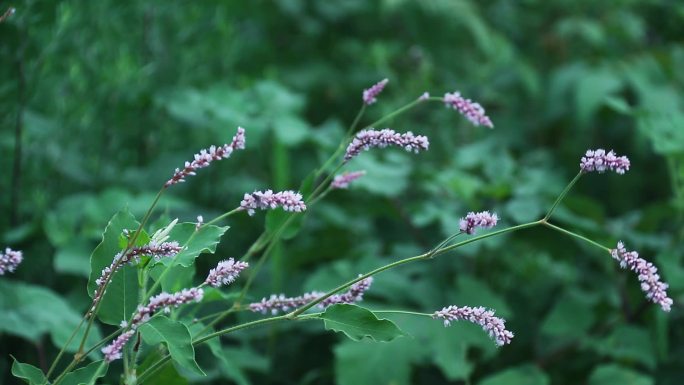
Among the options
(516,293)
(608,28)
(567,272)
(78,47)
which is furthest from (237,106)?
(608,28)

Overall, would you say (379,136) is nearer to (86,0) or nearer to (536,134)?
(86,0)

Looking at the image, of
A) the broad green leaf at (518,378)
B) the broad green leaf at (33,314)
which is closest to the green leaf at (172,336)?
the broad green leaf at (33,314)

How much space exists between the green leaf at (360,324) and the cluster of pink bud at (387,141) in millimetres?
203

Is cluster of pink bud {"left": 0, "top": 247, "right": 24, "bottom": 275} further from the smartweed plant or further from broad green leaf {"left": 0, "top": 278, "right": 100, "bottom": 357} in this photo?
broad green leaf {"left": 0, "top": 278, "right": 100, "bottom": 357}

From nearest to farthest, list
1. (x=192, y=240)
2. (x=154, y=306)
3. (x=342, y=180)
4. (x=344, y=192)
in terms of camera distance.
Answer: (x=154, y=306)
(x=192, y=240)
(x=342, y=180)
(x=344, y=192)

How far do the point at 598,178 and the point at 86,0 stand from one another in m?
1.95

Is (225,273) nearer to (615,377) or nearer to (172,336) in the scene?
(172,336)

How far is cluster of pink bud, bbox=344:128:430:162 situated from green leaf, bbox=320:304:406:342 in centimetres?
20

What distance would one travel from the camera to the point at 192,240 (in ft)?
3.48

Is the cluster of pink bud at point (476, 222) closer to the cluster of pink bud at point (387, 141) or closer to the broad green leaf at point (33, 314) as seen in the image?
the cluster of pink bud at point (387, 141)

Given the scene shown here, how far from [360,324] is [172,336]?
22 centimetres

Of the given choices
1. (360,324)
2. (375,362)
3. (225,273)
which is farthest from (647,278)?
(375,362)

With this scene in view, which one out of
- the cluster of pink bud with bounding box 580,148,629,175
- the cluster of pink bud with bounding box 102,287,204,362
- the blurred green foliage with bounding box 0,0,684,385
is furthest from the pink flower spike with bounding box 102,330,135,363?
the cluster of pink bud with bounding box 580,148,629,175

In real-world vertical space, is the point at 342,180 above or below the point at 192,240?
above
